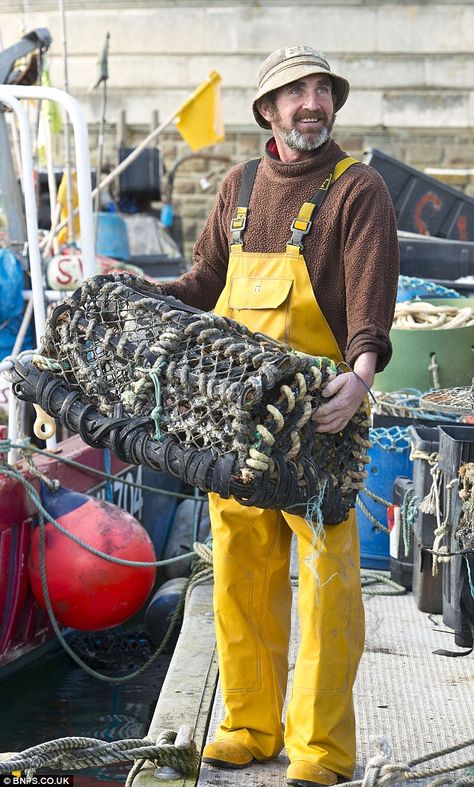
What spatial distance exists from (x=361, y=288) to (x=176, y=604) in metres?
2.88

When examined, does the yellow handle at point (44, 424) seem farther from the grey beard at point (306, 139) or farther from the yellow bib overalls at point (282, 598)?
the grey beard at point (306, 139)

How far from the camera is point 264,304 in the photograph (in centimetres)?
325

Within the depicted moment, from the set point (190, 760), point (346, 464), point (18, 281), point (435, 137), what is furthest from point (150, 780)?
point (435, 137)

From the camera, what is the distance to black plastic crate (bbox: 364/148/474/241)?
903 centimetres

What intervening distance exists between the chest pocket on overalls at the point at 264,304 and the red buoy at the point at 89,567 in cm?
209

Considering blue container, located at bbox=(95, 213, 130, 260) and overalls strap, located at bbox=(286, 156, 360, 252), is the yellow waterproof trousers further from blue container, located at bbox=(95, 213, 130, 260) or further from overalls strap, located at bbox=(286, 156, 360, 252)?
blue container, located at bbox=(95, 213, 130, 260)

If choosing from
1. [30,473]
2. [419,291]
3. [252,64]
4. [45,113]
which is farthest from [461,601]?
[252,64]

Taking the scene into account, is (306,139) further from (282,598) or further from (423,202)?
(423,202)

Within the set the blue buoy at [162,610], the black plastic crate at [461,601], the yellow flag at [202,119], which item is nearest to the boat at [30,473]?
the blue buoy at [162,610]

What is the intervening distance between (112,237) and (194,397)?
7283 mm

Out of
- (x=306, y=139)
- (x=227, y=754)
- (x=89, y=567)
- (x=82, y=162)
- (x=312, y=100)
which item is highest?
(x=312, y=100)

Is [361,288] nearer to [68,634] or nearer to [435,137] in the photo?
[68,634]

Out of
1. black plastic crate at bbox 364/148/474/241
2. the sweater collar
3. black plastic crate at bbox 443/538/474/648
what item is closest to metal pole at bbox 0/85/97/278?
the sweater collar

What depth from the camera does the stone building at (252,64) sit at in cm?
1805
